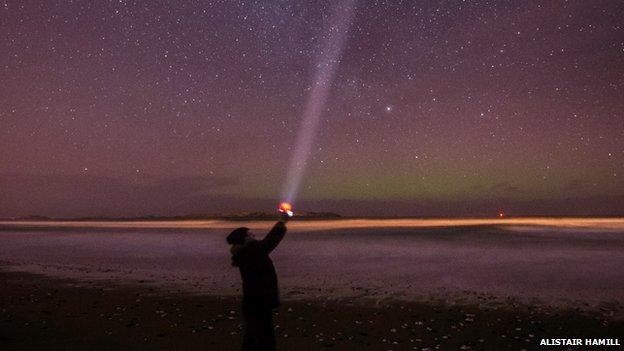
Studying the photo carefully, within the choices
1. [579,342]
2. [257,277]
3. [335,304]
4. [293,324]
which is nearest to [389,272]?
[335,304]

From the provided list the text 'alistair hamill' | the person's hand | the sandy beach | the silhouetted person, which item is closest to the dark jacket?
the silhouetted person

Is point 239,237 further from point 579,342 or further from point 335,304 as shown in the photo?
point 335,304

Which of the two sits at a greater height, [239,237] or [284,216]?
[284,216]

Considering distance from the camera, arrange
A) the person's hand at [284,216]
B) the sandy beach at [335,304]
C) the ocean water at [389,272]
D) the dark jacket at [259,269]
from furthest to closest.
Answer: the ocean water at [389,272], the sandy beach at [335,304], the person's hand at [284,216], the dark jacket at [259,269]

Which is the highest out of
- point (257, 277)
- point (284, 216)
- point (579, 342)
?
point (284, 216)

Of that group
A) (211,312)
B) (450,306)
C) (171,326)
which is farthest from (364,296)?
(171,326)

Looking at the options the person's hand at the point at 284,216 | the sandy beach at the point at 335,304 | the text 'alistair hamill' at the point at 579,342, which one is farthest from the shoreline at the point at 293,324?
the person's hand at the point at 284,216

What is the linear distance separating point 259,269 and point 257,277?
114 mm

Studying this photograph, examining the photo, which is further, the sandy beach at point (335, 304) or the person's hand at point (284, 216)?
the sandy beach at point (335, 304)

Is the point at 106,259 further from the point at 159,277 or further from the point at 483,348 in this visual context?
the point at 483,348

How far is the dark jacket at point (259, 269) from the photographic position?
22.5 ft

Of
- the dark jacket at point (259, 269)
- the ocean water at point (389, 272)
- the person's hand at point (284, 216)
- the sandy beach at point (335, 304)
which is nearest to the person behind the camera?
the dark jacket at point (259, 269)

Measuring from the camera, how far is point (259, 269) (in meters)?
6.87

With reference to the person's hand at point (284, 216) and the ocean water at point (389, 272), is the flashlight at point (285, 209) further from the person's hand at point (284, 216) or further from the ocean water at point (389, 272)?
the ocean water at point (389, 272)
